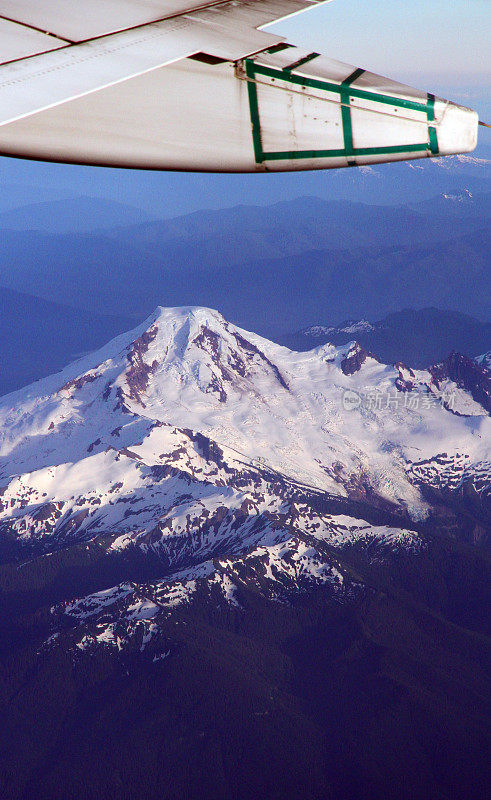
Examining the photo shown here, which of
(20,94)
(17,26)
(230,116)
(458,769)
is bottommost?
(458,769)

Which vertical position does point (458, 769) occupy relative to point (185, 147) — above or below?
below

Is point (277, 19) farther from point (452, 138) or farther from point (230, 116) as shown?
point (452, 138)

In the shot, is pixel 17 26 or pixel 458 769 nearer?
pixel 17 26

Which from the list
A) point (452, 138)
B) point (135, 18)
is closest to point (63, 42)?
point (135, 18)

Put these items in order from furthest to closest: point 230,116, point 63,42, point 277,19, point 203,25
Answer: point 277,19 < point 203,25 < point 230,116 < point 63,42

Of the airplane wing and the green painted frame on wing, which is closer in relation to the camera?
the airplane wing

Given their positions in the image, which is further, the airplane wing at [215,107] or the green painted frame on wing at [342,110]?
the green painted frame on wing at [342,110]

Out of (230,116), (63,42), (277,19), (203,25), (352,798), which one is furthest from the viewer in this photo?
(352,798)

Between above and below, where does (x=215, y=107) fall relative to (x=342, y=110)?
above
